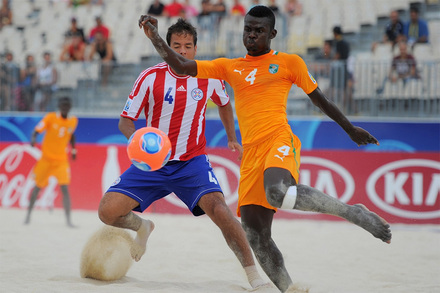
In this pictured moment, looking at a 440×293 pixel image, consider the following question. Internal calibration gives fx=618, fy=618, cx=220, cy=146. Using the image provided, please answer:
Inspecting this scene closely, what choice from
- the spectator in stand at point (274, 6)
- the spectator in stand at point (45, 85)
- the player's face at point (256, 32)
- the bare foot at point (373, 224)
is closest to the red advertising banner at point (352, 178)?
the spectator in stand at point (45, 85)

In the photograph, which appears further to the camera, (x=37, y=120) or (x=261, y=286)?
(x=37, y=120)

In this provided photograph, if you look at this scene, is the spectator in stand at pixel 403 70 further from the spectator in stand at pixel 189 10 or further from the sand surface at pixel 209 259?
the spectator in stand at pixel 189 10

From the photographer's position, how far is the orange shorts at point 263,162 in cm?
427

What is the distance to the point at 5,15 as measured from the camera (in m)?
16.4

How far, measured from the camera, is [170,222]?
391 inches

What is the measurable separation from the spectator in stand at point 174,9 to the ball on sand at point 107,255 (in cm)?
914

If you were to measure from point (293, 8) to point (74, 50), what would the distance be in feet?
16.3

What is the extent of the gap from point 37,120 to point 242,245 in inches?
297

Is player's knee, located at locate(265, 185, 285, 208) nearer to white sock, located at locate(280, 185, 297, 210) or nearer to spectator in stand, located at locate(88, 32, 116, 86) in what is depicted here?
white sock, located at locate(280, 185, 297, 210)

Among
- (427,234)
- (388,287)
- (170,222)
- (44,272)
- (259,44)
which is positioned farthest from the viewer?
(170,222)

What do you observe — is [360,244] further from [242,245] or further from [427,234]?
[242,245]

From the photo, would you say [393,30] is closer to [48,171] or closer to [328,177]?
[328,177]

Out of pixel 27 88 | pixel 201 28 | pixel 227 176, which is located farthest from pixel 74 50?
pixel 227 176

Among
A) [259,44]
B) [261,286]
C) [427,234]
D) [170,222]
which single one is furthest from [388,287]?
[170,222]
